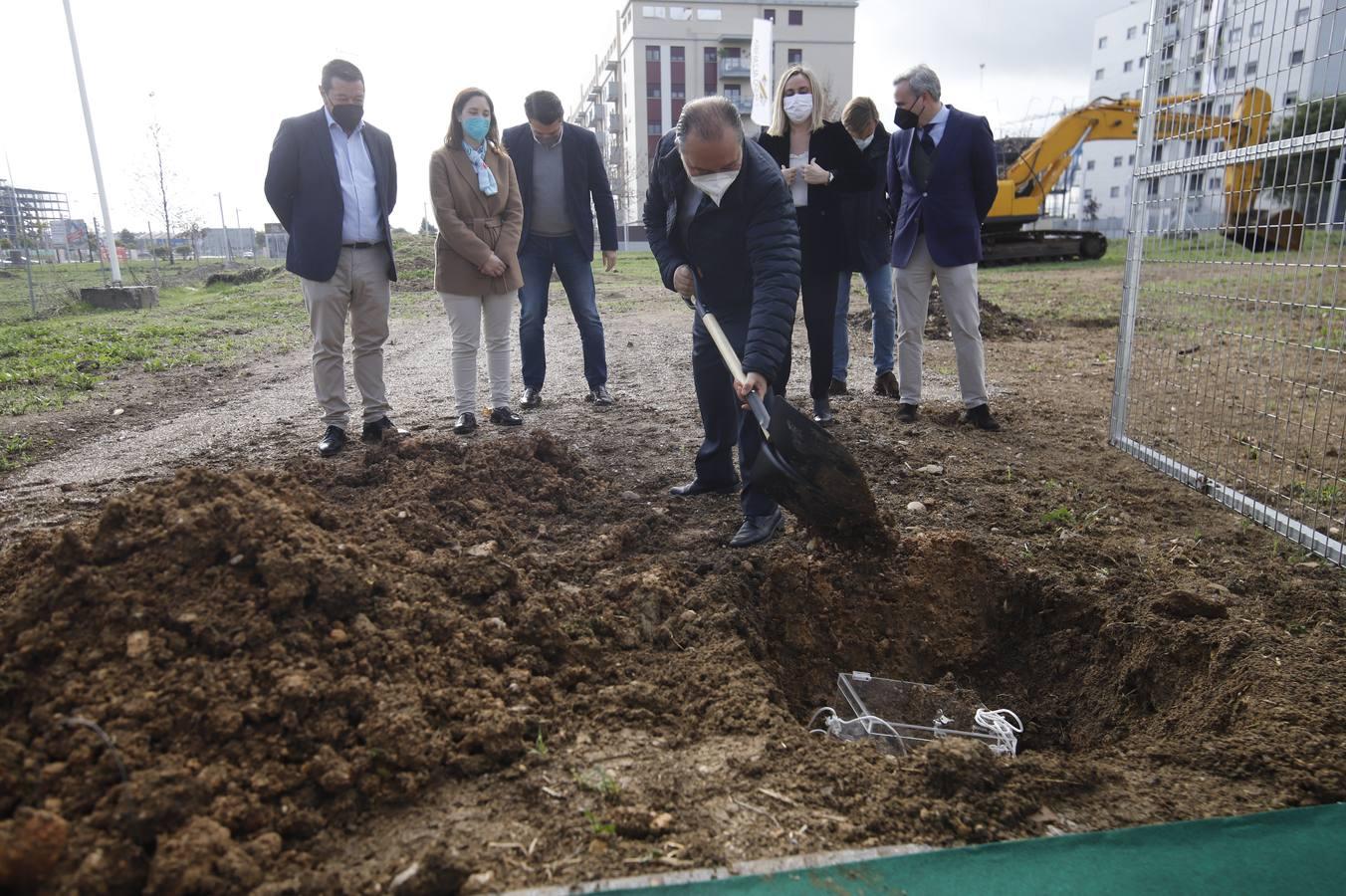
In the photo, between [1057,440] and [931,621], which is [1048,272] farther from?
[931,621]

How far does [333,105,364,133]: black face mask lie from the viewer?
15.4 ft

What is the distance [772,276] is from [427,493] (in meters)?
1.69

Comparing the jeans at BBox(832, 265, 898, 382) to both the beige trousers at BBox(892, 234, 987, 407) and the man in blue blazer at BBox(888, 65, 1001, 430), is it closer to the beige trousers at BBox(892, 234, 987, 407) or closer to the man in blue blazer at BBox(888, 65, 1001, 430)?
the beige trousers at BBox(892, 234, 987, 407)

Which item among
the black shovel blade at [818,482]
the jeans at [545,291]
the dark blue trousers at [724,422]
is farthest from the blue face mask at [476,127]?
the black shovel blade at [818,482]

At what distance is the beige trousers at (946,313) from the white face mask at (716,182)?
2281 millimetres

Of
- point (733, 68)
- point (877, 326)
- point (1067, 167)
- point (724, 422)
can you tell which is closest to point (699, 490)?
point (724, 422)

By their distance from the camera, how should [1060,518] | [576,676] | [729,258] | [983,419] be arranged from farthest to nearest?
[983,419]
[1060,518]
[729,258]
[576,676]

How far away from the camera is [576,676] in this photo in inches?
100

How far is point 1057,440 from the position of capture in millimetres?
5133

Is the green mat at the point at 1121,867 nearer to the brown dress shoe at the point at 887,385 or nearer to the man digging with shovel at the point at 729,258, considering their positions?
the man digging with shovel at the point at 729,258

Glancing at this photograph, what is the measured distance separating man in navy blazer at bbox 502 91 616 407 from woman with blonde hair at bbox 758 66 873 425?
1323 millimetres

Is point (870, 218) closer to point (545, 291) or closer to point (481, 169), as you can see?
point (545, 291)

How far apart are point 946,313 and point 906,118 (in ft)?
3.97

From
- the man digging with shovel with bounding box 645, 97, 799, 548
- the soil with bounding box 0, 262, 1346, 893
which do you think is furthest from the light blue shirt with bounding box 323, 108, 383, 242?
the man digging with shovel with bounding box 645, 97, 799, 548
